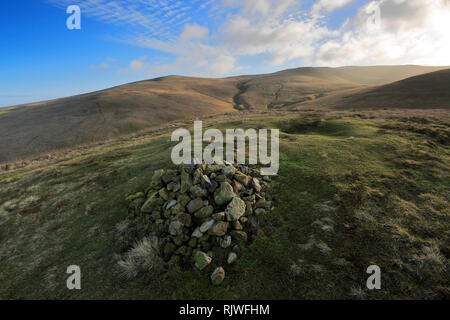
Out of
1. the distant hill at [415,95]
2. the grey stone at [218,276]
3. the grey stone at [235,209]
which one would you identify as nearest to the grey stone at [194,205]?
the grey stone at [235,209]

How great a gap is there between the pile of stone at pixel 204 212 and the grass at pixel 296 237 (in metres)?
0.49

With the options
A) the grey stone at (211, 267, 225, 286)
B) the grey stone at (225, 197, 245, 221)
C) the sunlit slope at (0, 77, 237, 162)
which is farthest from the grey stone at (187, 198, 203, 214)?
the sunlit slope at (0, 77, 237, 162)

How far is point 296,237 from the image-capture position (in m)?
7.88

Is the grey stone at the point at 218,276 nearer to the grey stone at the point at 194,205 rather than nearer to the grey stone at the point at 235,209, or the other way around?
the grey stone at the point at 235,209

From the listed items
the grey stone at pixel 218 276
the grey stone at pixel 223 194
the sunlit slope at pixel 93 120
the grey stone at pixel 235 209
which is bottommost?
the grey stone at pixel 218 276

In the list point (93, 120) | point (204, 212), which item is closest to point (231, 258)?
point (204, 212)

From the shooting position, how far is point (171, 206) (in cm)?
868

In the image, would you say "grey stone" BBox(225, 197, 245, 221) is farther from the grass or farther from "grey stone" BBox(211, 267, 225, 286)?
"grey stone" BBox(211, 267, 225, 286)

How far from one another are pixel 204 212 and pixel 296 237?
3.76 m

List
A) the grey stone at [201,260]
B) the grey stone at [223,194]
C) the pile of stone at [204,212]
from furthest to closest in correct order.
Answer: the grey stone at [223,194]
the pile of stone at [204,212]
the grey stone at [201,260]

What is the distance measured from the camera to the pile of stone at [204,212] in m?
7.48

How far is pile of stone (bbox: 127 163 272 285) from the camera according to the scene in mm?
7477
